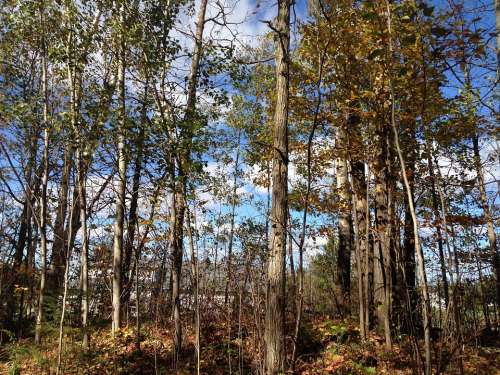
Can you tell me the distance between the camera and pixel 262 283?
5.25m

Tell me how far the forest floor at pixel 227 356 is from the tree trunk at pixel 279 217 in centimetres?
141

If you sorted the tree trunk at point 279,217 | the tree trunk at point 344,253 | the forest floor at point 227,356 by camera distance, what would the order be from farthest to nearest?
the tree trunk at point 344,253, the forest floor at point 227,356, the tree trunk at point 279,217

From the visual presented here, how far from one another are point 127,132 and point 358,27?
4.87 metres

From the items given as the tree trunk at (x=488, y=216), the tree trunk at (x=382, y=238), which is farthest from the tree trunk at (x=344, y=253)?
the tree trunk at (x=488, y=216)

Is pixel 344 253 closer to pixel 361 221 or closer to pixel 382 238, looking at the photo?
pixel 361 221

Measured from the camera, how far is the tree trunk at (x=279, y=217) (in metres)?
4.08

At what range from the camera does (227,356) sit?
6.98 m

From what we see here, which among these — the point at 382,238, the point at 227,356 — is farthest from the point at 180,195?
the point at 382,238

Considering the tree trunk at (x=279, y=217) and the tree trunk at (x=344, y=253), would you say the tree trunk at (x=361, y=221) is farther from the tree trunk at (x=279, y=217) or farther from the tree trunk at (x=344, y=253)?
the tree trunk at (x=279, y=217)

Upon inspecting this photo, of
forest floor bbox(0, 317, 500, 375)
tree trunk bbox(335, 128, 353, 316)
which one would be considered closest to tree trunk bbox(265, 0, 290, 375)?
forest floor bbox(0, 317, 500, 375)

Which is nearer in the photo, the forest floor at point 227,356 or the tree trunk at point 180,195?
the forest floor at point 227,356

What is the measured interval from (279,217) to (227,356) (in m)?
3.91

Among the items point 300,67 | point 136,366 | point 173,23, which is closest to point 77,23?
point 173,23

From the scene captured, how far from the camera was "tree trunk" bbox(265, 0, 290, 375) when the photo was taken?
4078 millimetres
